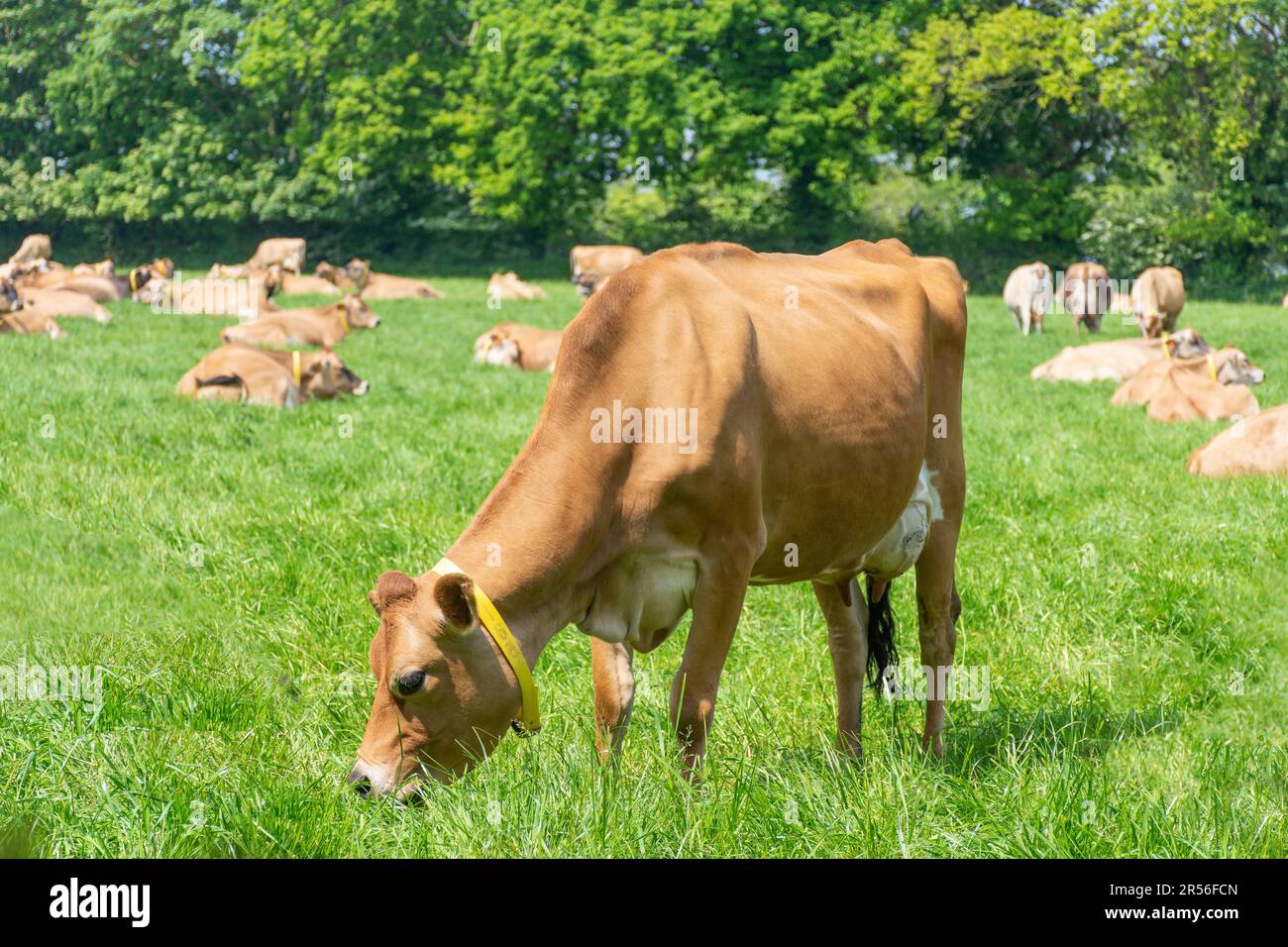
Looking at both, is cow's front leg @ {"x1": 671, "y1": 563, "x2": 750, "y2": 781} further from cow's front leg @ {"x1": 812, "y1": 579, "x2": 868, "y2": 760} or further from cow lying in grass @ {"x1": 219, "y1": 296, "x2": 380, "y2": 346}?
cow lying in grass @ {"x1": 219, "y1": 296, "x2": 380, "y2": 346}

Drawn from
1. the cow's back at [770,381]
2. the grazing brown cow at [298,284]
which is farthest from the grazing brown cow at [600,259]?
the cow's back at [770,381]

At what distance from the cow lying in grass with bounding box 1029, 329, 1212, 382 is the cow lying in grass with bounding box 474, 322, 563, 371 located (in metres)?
6.10

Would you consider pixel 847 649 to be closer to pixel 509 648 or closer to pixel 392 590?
pixel 509 648

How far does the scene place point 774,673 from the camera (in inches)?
220

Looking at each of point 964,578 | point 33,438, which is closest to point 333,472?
point 33,438

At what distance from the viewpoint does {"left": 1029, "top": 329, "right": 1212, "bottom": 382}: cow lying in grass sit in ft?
53.3

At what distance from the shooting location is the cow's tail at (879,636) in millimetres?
5332

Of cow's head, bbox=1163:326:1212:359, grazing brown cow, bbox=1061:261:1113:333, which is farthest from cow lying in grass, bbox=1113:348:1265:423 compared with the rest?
grazing brown cow, bbox=1061:261:1113:333

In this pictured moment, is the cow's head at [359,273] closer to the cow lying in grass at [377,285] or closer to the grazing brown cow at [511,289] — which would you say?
the cow lying in grass at [377,285]

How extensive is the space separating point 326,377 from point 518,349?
405 cm

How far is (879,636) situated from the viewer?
5355 millimetres

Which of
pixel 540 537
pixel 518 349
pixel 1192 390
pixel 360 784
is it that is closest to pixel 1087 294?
pixel 1192 390
